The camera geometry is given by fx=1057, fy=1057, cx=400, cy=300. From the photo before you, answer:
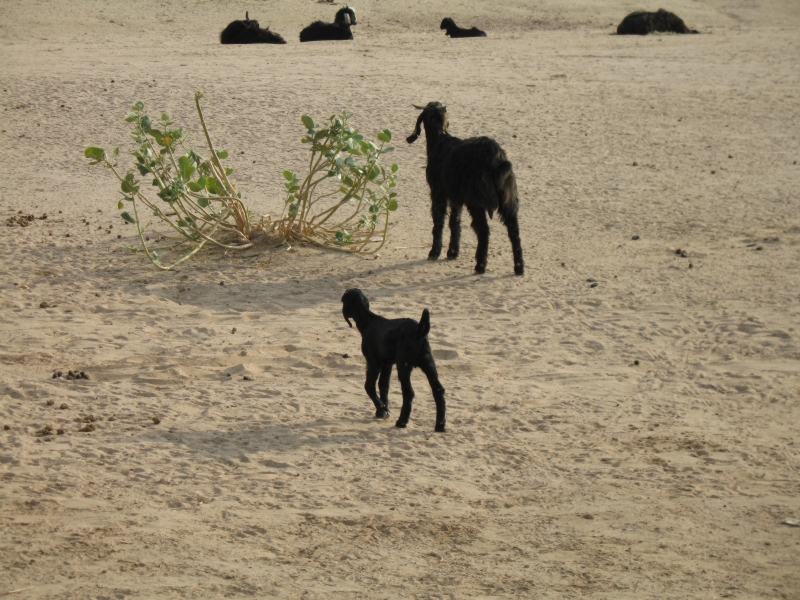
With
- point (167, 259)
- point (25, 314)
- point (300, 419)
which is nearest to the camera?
point (300, 419)

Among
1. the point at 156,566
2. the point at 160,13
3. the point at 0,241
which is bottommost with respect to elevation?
the point at 156,566

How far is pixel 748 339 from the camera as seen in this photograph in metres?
6.86

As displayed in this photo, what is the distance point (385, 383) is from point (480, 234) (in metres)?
2.96

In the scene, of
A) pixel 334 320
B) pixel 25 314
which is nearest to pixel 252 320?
pixel 334 320

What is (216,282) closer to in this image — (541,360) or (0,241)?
(0,241)

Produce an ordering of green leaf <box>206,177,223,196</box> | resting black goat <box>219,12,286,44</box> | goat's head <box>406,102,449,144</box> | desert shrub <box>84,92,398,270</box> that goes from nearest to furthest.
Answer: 1. desert shrub <box>84,92,398,270</box>
2. green leaf <box>206,177,223,196</box>
3. goat's head <box>406,102,449,144</box>
4. resting black goat <box>219,12,286,44</box>

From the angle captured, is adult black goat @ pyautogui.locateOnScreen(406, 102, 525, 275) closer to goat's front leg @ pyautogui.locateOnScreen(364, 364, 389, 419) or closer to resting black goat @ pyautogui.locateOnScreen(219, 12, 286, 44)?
goat's front leg @ pyautogui.locateOnScreen(364, 364, 389, 419)

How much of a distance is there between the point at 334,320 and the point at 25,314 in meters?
2.07

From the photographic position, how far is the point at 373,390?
5.43 meters

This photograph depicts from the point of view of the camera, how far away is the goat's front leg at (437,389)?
201 inches

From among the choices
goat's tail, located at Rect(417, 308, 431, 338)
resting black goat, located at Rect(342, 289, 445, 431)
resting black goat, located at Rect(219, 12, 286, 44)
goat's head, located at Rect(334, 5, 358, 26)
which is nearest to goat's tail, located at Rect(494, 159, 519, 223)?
resting black goat, located at Rect(342, 289, 445, 431)

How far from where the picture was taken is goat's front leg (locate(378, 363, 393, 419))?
17.7 feet

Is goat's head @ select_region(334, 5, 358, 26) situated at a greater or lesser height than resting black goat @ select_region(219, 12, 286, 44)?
greater

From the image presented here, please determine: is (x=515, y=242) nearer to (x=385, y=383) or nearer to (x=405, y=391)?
(x=385, y=383)
